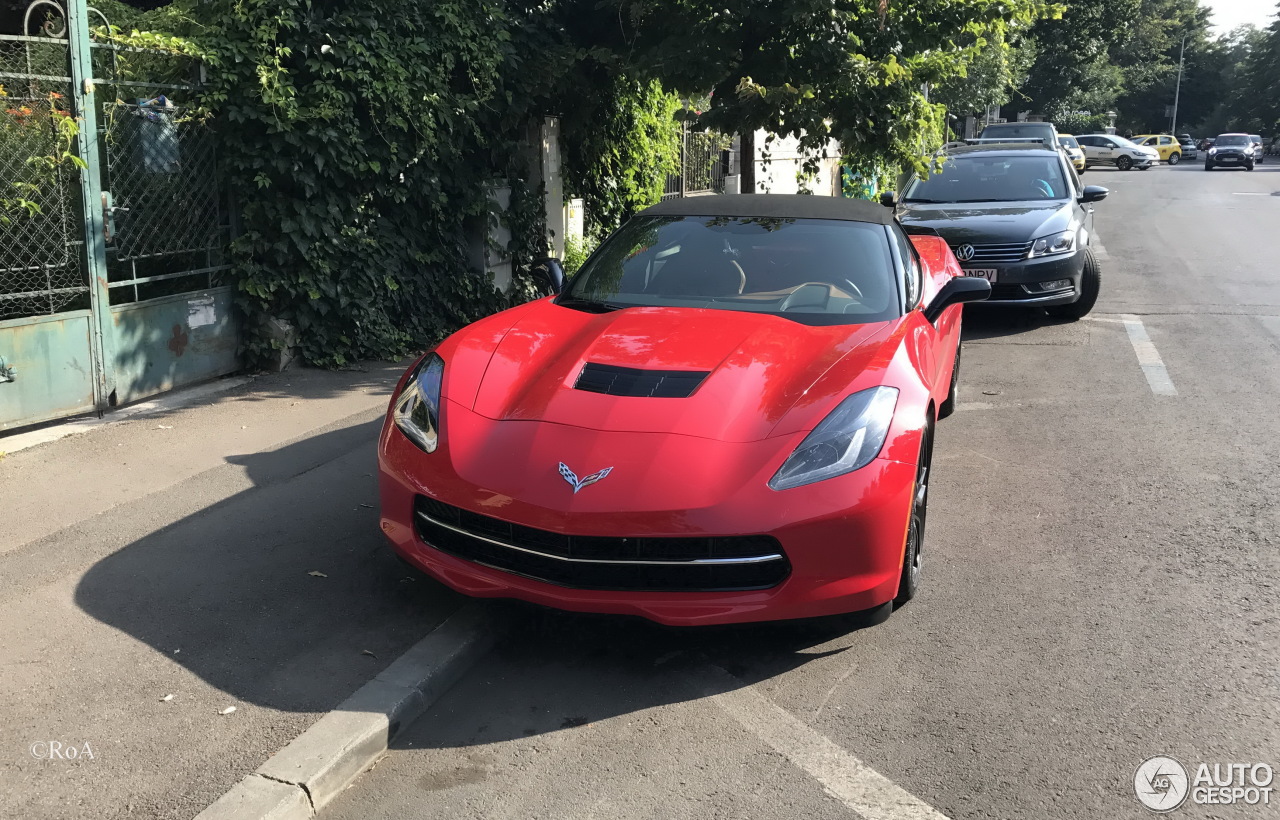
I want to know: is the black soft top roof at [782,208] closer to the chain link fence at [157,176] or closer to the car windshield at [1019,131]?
the chain link fence at [157,176]

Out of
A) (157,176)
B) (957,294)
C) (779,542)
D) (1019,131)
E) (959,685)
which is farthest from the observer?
(1019,131)

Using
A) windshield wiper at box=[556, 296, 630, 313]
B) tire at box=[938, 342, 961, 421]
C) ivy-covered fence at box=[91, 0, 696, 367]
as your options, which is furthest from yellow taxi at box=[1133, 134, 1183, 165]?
windshield wiper at box=[556, 296, 630, 313]

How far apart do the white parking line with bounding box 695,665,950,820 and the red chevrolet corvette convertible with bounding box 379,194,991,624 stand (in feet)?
0.89

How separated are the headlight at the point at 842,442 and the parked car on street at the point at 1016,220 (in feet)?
20.4

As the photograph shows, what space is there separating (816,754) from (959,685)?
2.25 ft

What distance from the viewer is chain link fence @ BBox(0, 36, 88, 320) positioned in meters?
5.84

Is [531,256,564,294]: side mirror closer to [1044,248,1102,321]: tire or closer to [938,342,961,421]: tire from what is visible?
[938,342,961,421]: tire

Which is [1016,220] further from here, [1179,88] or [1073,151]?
[1179,88]

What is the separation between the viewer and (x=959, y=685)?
3553 millimetres

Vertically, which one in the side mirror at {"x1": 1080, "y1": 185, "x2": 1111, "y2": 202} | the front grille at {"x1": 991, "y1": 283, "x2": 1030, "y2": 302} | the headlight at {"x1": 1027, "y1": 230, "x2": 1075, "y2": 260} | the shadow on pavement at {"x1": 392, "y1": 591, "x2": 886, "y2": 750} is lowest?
the shadow on pavement at {"x1": 392, "y1": 591, "x2": 886, "y2": 750}

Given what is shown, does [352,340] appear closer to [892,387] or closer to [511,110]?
[511,110]

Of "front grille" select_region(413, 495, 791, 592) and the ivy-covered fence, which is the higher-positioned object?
the ivy-covered fence

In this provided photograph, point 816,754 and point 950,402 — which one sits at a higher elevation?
point 950,402

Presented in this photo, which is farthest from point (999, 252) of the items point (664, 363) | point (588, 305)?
point (664, 363)
